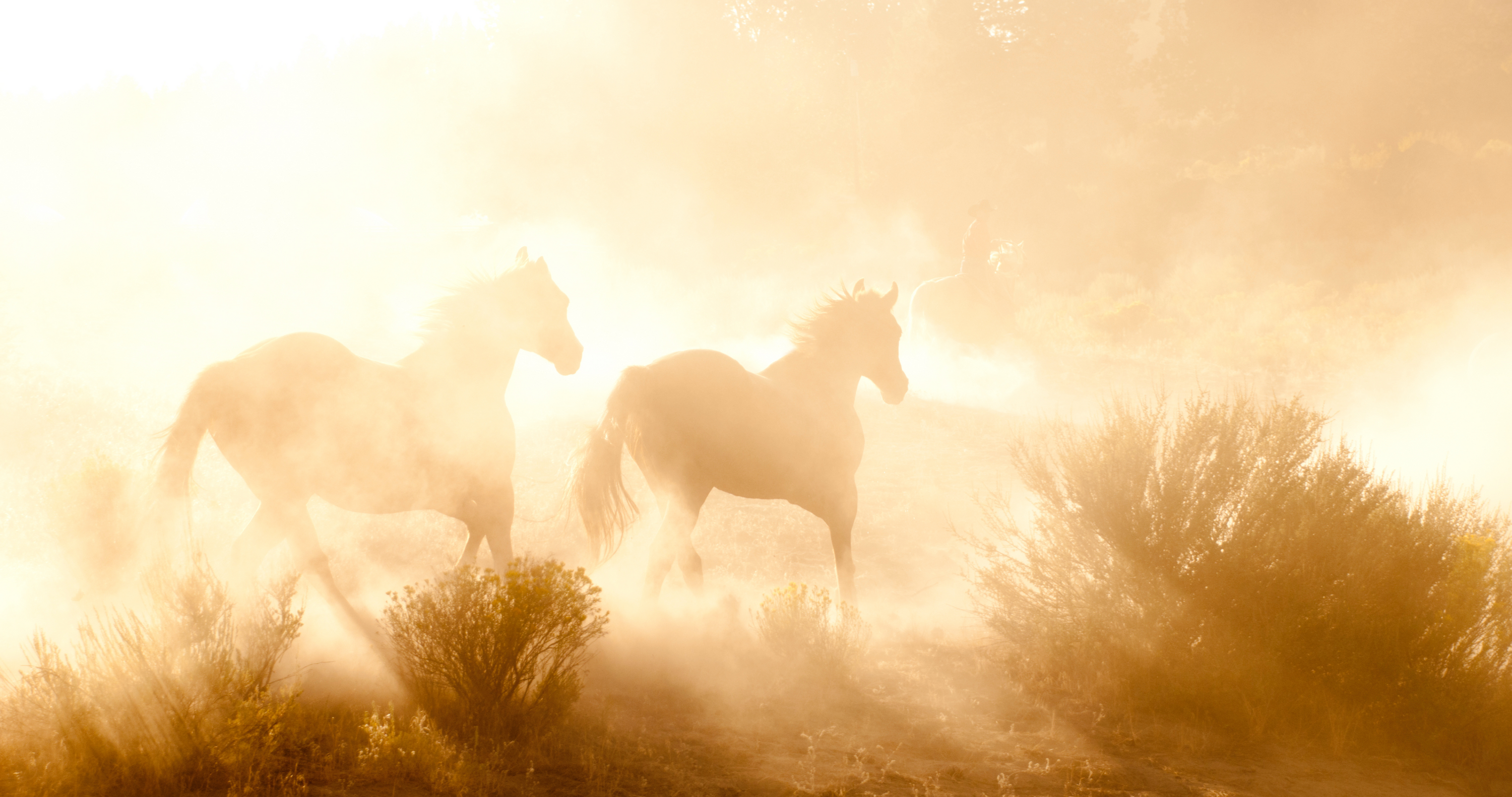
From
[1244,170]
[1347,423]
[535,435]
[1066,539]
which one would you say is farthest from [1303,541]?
[1244,170]

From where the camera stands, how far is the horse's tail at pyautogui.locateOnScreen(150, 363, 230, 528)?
4.95 m

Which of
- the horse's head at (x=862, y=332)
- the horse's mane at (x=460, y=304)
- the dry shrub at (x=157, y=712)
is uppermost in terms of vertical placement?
the horse's head at (x=862, y=332)

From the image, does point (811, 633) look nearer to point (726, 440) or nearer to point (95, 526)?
point (726, 440)

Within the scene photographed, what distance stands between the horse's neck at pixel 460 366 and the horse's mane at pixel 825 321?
2530 millimetres

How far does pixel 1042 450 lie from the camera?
12.2 meters

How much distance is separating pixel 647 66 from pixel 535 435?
2374 centimetres

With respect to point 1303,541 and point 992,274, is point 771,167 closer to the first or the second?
point 992,274

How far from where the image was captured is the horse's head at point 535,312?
6328mm

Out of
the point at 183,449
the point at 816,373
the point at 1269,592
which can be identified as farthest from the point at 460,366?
the point at 1269,592

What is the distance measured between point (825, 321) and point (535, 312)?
8.10 feet

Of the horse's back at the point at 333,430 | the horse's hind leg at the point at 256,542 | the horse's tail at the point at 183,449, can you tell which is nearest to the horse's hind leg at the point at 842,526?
the horse's back at the point at 333,430

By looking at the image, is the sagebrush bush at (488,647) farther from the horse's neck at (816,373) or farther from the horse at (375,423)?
the horse's neck at (816,373)

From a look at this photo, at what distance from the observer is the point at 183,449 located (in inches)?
196

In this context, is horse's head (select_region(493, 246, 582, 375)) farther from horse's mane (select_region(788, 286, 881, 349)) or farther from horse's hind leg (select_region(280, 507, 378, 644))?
horse's mane (select_region(788, 286, 881, 349))
